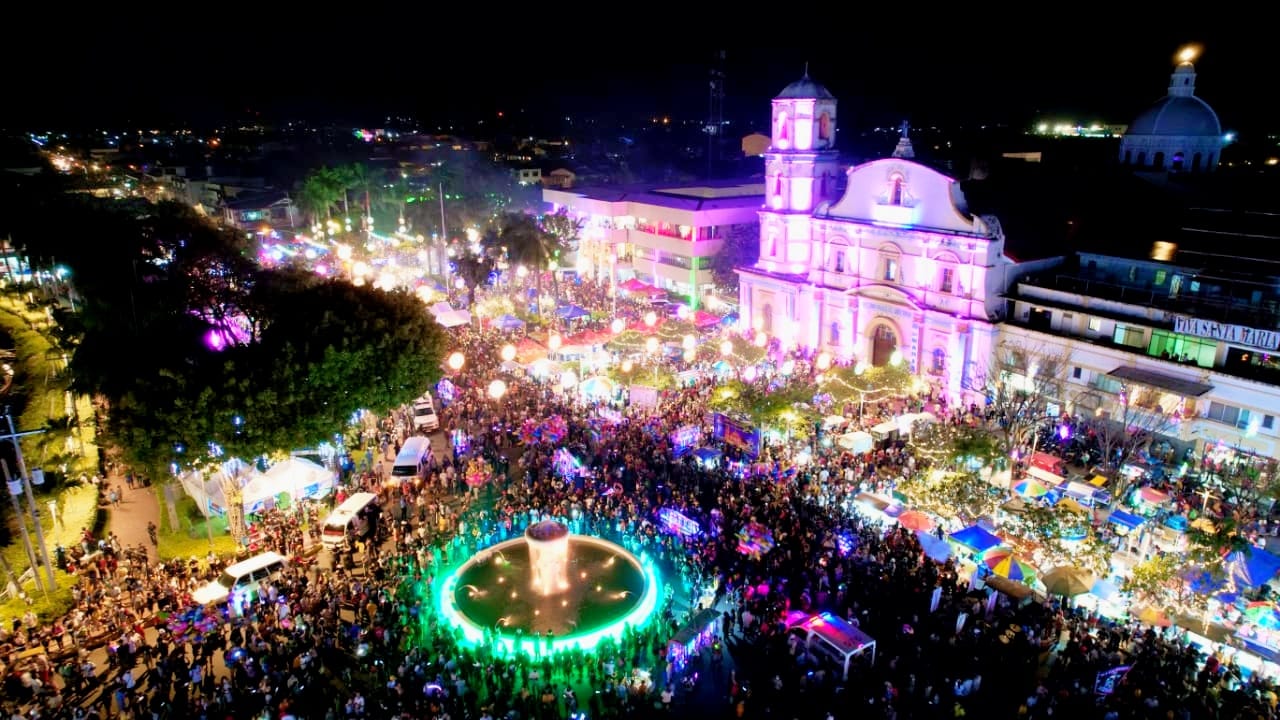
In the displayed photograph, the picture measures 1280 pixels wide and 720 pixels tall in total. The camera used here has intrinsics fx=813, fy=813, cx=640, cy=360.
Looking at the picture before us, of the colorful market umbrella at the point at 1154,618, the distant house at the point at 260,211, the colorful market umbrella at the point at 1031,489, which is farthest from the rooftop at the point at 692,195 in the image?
the colorful market umbrella at the point at 1154,618

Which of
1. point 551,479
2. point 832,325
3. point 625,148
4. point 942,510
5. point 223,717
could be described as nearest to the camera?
point 223,717

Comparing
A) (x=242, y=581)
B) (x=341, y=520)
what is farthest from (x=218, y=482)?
(x=242, y=581)

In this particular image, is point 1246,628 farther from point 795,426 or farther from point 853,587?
point 795,426

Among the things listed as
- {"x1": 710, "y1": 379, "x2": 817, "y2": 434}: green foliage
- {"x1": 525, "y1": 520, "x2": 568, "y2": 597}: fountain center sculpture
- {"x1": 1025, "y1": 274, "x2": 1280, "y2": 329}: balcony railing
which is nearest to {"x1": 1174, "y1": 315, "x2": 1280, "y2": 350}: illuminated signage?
{"x1": 1025, "y1": 274, "x2": 1280, "y2": 329}: balcony railing

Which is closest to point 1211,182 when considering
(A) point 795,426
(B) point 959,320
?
(B) point 959,320

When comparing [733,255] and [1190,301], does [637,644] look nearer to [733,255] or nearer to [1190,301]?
[1190,301]

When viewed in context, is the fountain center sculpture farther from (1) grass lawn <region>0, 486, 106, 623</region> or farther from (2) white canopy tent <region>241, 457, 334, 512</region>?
(1) grass lawn <region>0, 486, 106, 623</region>

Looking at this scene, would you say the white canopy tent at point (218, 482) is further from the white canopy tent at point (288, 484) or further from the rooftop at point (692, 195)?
the rooftop at point (692, 195)
